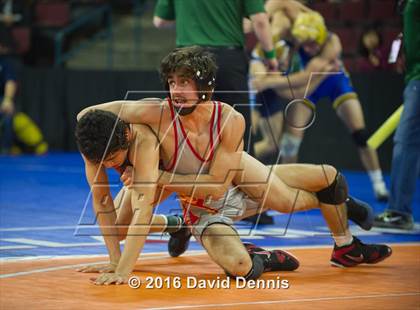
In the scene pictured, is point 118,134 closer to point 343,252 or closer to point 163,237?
point 343,252

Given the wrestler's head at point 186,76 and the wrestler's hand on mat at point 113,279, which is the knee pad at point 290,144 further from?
the wrestler's hand on mat at point 113,279

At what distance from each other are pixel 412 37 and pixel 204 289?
A: 11.4ft

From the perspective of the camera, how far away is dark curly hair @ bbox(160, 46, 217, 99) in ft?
16.7

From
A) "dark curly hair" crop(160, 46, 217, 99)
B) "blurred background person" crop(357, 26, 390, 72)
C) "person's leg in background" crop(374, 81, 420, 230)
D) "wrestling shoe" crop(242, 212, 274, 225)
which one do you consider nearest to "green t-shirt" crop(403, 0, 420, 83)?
"person's leg in background" crop(374, 81, 420, 230)

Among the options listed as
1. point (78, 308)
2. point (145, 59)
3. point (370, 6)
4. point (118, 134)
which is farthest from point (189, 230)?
point (145, 59)

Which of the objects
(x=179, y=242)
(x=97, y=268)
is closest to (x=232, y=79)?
(x=179, y=242)

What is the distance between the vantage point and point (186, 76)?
5.09 metres

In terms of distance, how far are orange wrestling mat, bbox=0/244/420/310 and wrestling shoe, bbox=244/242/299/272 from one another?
0.14 ft

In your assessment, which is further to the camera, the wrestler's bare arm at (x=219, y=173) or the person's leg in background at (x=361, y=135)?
the person's leg in background at (x=361, y=135)

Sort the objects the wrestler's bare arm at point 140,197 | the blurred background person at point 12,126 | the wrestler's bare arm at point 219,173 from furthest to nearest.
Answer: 1. the blurred background person at point 12,126
2. the wrestler's bare arm at point 219,173
3. the wrestler's bare arm at point 140,197

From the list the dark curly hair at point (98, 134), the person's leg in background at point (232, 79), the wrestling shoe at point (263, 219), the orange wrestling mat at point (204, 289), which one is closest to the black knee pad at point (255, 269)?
the orange wrestling mat at point (204, 289)

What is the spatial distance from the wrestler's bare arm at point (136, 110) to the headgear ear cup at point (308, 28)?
155 inches

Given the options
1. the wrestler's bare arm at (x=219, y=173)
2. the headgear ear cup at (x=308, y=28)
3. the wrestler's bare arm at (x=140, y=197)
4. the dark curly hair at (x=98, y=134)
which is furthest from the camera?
the headgear ear cup at (x=308, y=28)

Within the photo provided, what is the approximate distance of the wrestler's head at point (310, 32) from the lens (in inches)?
353
